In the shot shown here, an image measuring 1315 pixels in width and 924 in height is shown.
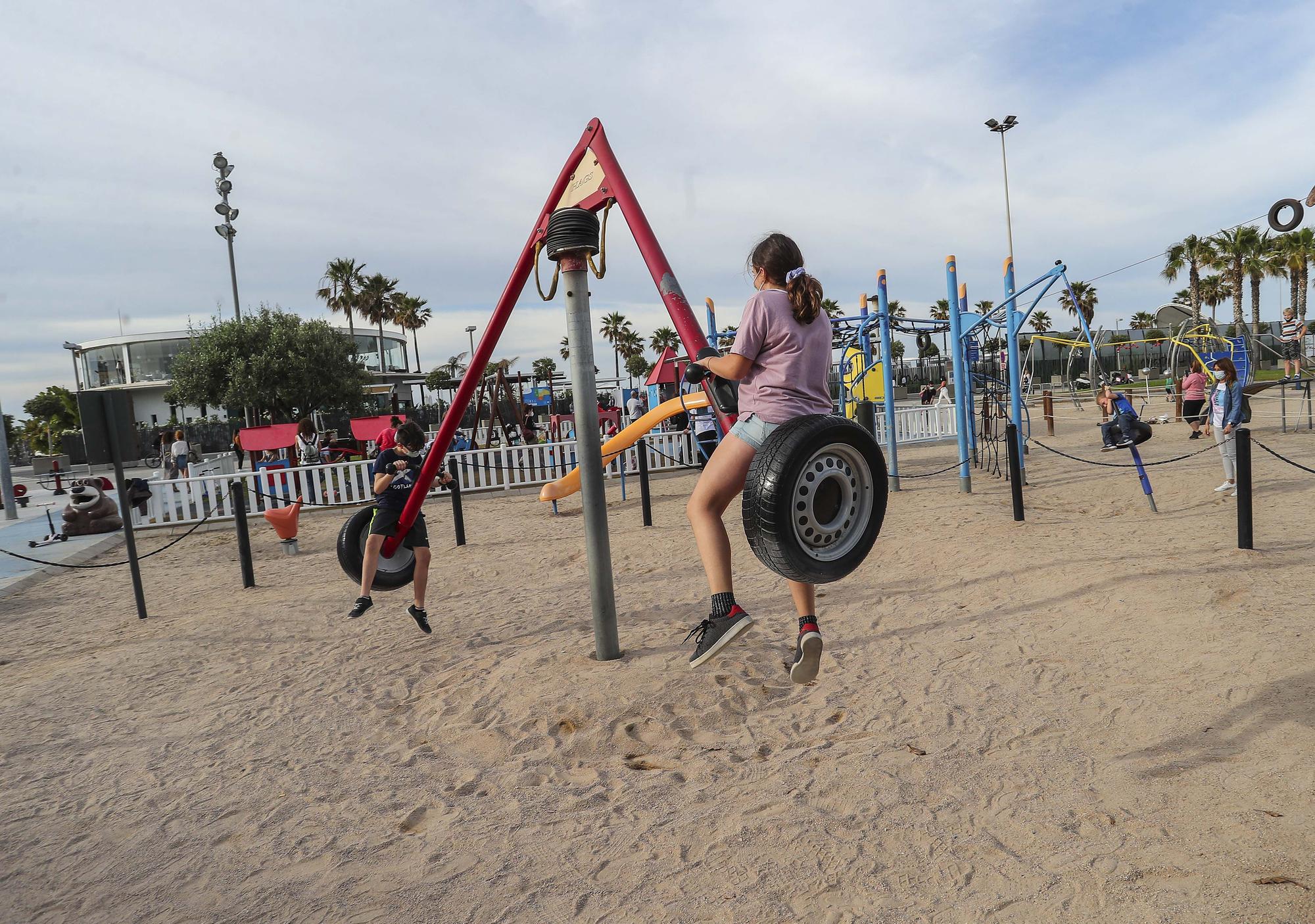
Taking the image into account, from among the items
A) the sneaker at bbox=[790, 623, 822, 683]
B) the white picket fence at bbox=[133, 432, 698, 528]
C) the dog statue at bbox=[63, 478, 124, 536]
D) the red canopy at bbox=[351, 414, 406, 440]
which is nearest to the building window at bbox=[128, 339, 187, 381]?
the white picket fence at bbox=[133, 432, 698, 528]

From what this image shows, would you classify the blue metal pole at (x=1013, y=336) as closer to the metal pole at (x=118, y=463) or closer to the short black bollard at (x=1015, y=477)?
the short black bollard at (x=1015, y=477)

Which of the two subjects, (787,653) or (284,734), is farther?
(787,653)

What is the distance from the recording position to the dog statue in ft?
41.8

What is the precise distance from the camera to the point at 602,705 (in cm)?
443

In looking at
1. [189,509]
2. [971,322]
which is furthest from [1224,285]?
[189,509]

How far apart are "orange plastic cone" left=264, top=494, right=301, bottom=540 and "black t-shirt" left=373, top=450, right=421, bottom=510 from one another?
4.47m

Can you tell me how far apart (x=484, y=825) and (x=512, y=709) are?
1152 millimetres

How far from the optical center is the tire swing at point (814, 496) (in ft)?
9.13

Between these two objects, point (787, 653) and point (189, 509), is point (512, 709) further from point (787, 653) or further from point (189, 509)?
point (189, 509)

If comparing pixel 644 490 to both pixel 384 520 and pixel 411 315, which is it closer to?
pixel 384 520

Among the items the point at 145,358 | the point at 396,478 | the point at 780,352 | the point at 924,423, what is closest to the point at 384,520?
the point at 396,478

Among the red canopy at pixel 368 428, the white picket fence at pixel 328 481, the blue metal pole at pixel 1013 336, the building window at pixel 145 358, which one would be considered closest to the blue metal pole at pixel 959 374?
the blue metal pole at pixel 1013 336

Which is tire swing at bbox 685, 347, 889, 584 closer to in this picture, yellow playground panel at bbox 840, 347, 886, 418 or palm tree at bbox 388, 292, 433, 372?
yellow playground panel at bbox 840, 347, 886, 418

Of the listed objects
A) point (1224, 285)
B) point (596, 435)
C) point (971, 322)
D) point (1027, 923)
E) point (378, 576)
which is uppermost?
point (1224, 285)
